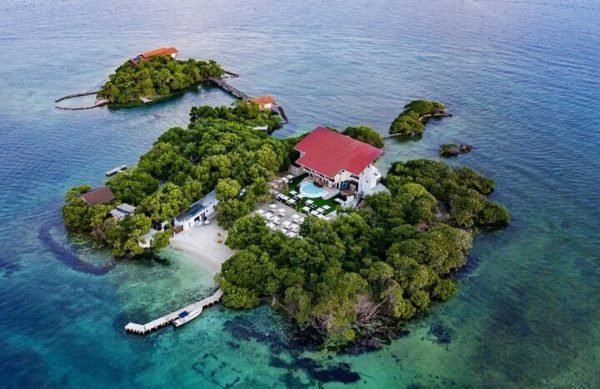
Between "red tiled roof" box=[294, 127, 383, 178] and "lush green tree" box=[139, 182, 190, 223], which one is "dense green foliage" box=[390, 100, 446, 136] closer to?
"red tiled roof" box=[294, 127, 383, 178]

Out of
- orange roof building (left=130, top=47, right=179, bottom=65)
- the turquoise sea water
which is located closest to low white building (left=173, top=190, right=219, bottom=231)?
the turquoise sea water

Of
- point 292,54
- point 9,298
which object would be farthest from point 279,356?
point 292,54

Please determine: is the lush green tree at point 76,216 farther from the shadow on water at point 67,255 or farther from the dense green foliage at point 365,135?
the dense green foliage at point 365,135

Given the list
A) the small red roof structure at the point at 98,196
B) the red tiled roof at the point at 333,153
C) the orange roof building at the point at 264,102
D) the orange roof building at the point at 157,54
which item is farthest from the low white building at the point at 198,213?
the orange roof building at the point at 157,54

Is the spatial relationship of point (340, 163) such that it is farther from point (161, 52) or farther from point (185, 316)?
point (161, 52)

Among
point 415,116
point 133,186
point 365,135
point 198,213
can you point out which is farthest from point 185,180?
point 415,116
